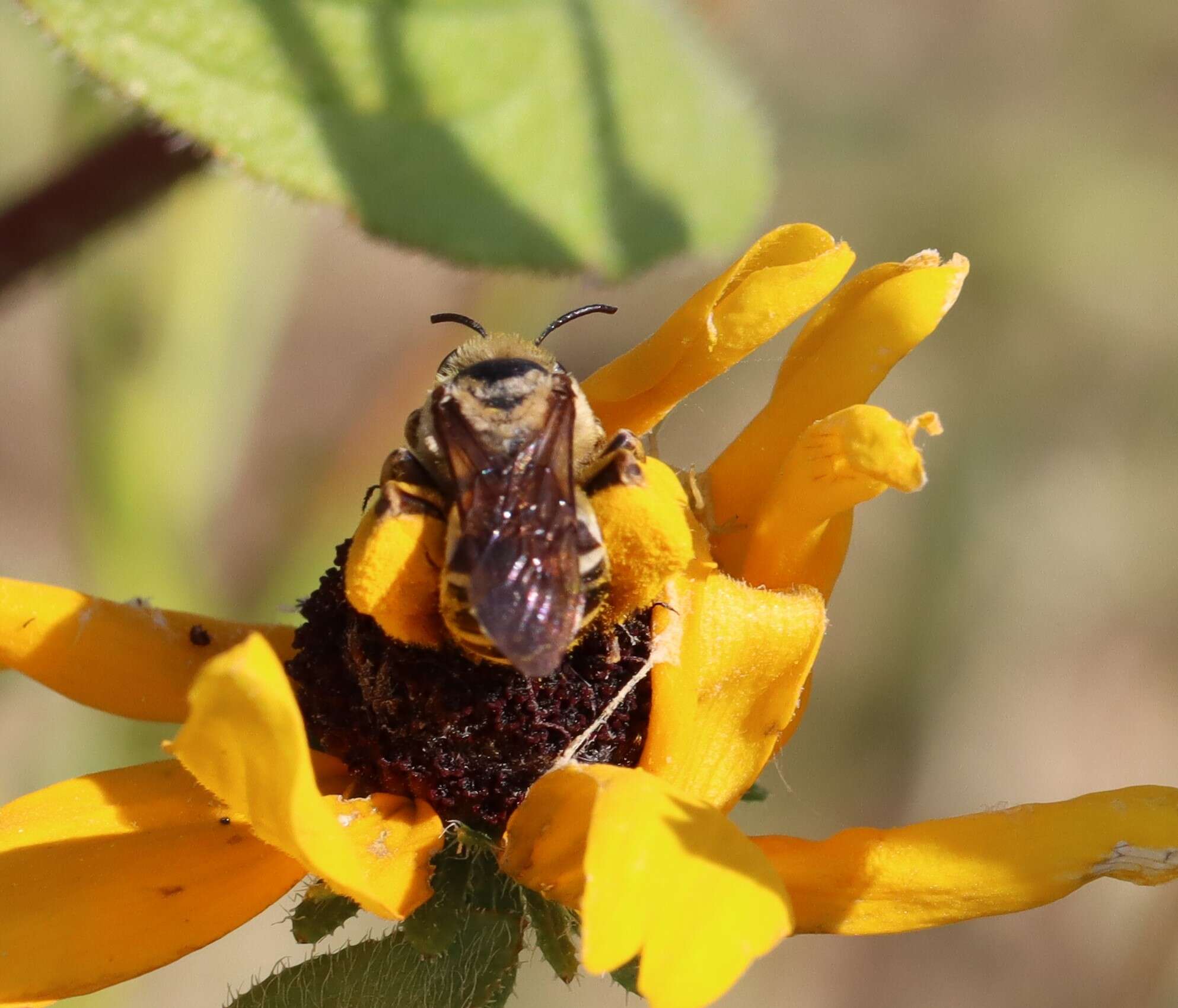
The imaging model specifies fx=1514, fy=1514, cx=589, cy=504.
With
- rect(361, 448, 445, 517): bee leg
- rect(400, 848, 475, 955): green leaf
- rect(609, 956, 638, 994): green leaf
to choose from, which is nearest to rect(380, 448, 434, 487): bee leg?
rect(361, 448, 445, 517): bee leg

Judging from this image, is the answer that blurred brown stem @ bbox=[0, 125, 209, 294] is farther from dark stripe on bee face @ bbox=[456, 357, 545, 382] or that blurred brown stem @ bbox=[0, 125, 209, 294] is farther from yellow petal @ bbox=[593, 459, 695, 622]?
yellow petal @ bbox=[593, 459, 695, 622]

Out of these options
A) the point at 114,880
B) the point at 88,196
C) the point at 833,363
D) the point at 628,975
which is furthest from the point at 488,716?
the point at 88,196

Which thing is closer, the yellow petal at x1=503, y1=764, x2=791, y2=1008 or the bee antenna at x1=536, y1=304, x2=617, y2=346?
the yellow petal at x1=503, y1=764, x2=791, y2=1008

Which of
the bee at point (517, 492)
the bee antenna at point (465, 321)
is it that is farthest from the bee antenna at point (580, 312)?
the bee at point (517, 492)

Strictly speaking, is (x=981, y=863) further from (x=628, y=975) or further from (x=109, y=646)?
(x=109, y=646)

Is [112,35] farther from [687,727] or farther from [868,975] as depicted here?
[868,975]

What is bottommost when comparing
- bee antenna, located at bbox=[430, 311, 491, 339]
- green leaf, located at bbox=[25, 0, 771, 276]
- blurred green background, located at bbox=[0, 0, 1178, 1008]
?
blurred green background, located at bbox=[0, 0, 1178, 1008]
